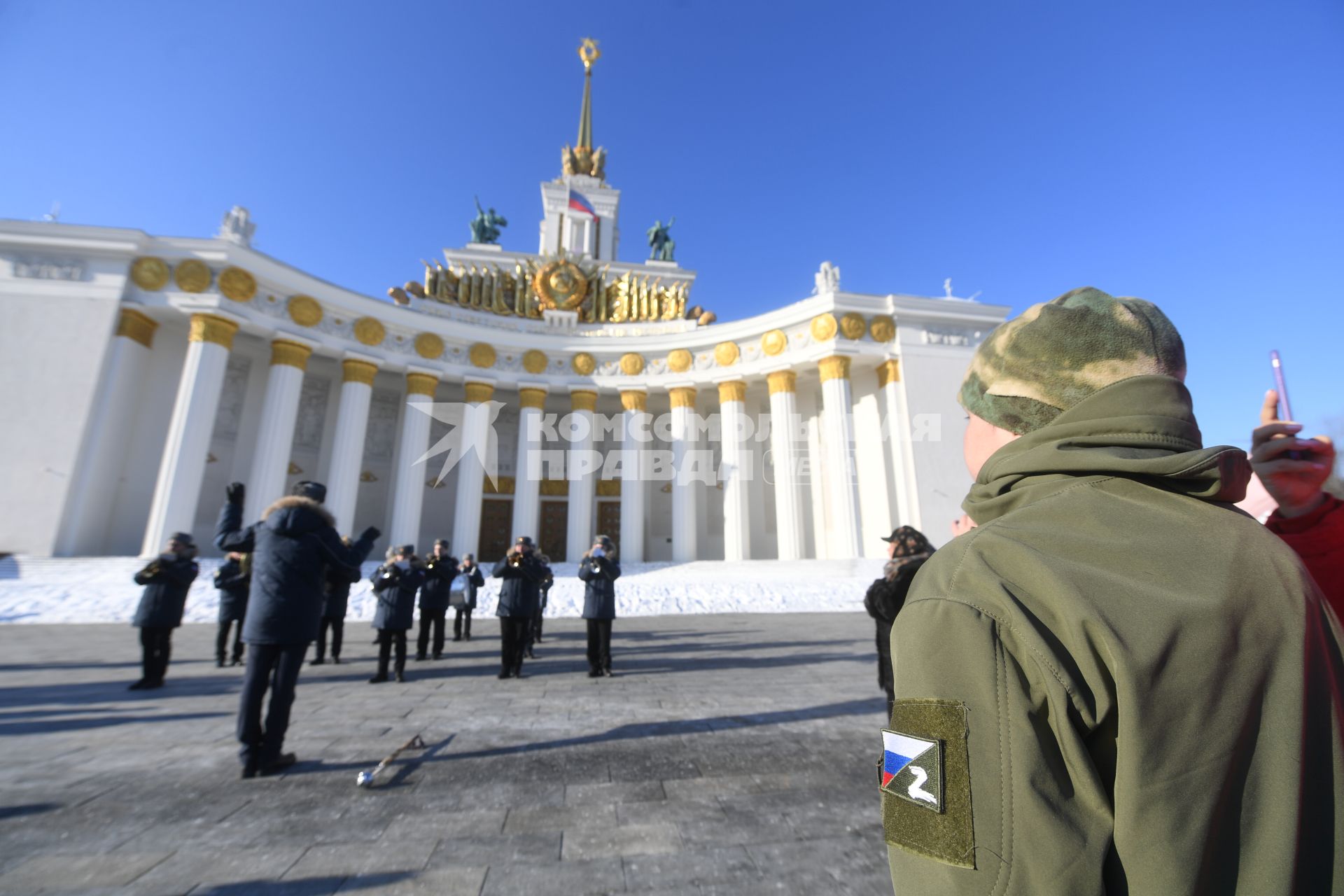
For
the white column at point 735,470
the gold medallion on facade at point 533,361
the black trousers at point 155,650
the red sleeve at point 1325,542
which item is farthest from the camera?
the gold medallion on facade at point 533,361

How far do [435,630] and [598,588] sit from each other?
104 inches

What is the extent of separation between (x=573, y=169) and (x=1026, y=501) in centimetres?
3664

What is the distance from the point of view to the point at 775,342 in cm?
1988

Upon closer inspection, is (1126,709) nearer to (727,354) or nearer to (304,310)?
(727,354)

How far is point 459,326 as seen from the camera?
67.0ft

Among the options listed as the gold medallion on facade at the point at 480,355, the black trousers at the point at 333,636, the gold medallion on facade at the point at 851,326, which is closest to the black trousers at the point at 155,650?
the black trousers at the point at 333,636


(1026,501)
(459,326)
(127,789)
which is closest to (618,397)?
(459,326)

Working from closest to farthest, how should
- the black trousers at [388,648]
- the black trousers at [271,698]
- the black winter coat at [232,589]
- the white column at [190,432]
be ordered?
the black trousers at [271,698] → the black trousers at [388,648] → the black winter coat at [232,589] → the white column at [190,432]

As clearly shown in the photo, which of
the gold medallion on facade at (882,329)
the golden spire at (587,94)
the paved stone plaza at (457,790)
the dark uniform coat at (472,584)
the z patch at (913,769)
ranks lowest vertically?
the paved stone plaza at (457,790)

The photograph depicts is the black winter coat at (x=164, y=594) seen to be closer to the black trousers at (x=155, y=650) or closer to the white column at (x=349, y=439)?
the black trousers at (x=155, y=650)

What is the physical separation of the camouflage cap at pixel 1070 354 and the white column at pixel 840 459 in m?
17.5

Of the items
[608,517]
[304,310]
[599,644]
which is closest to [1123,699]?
[599,644]

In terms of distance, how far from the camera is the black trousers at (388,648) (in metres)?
5.61

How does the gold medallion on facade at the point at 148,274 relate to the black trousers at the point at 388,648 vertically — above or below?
above
